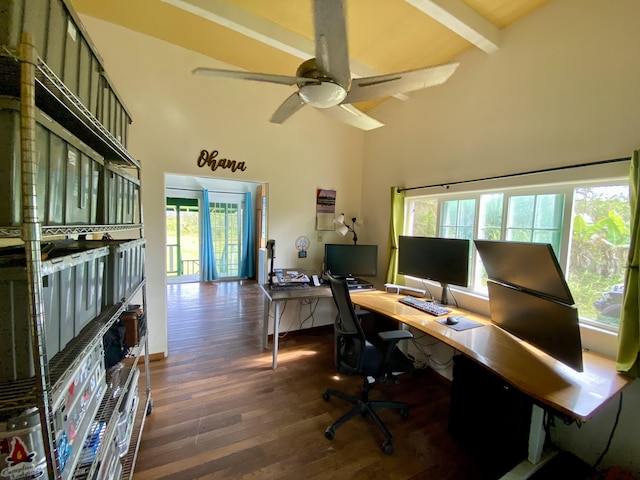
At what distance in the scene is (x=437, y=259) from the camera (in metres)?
2.39

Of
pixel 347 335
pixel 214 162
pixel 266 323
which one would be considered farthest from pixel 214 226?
pixel 347 335

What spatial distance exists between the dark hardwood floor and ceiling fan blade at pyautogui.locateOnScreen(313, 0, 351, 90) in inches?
88.0

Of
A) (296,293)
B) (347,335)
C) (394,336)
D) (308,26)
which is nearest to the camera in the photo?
(394,336)

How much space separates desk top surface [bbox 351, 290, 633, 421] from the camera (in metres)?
1.15

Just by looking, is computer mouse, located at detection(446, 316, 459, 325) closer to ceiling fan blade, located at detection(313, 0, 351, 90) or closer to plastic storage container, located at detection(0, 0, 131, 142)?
ceiling fan blade, located at detection(313, 0, 351, 90)

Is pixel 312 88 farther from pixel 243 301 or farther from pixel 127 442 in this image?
pixel 243 301

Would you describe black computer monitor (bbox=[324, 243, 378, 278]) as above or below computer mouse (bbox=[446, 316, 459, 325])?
above

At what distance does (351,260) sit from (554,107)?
2182mm

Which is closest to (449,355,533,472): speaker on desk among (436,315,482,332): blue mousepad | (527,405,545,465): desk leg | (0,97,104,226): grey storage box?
(527,405,545,465): desk leg

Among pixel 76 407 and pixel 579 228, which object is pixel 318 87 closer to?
pixel 76 407

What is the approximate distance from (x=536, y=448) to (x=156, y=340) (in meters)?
3.18

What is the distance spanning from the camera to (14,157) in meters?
0.63

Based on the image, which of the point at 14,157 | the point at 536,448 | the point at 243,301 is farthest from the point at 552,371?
the point at 243,301

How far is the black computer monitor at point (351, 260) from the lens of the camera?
3.14 metres
